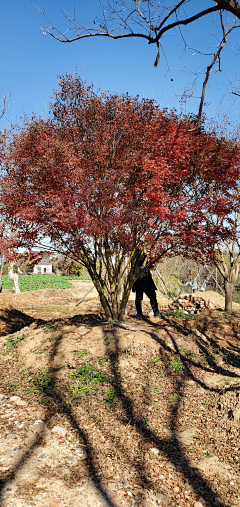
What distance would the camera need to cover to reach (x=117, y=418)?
358cm

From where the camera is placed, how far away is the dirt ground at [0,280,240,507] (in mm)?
2447

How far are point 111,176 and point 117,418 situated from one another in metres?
3.66

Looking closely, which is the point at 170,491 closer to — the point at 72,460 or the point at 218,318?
the point at 72,460

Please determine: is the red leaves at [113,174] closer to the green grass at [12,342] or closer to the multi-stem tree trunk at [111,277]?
the multi-stem tree trunk at [111,277]

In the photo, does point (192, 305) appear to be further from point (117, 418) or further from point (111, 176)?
point (117, 418)

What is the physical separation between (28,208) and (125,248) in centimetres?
210

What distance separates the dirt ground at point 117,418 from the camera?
2.45 m

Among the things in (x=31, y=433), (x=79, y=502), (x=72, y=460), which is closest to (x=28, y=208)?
(x=31, y=433)

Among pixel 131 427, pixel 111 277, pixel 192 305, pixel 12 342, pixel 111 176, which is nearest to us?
pixel 131 427

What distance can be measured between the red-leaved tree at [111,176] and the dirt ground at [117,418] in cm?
200

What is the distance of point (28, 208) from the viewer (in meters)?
5.07

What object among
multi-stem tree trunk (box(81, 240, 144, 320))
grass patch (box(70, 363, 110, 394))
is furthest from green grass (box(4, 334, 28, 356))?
multi-stem tree trunk (box(81, 240, 144, 320))

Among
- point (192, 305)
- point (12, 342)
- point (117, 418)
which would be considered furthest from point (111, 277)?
point (192, 305)

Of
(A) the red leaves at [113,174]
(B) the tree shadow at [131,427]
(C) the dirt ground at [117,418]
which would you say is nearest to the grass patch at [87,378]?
(C) the dirt ground at [117,418]
